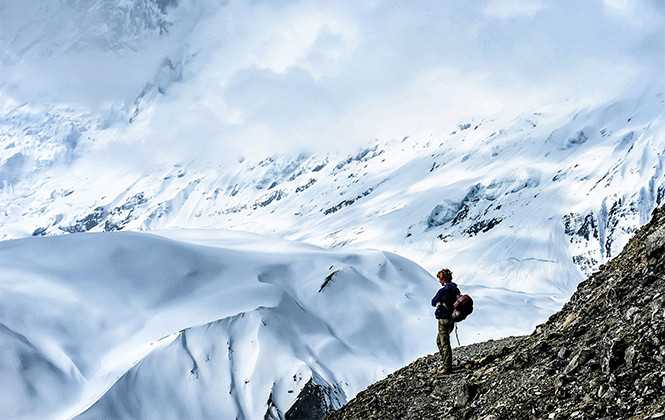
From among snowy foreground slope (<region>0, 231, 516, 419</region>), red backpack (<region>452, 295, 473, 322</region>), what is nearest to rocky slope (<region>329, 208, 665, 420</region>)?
red backpack (<region>452, 295, 473, 322</region>)

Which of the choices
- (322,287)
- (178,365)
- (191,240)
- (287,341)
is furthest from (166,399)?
(191,240)

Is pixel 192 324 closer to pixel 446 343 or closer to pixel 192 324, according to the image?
pixel 192 324

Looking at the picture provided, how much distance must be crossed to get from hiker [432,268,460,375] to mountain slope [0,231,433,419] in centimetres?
11236

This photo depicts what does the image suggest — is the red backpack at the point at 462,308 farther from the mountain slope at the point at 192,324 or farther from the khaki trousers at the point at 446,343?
the mountain slope at the point at 192,324

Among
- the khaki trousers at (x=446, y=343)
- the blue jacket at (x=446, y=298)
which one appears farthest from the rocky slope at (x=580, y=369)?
the blue jacket at (x=446, y=298)

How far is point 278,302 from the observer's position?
153375mm

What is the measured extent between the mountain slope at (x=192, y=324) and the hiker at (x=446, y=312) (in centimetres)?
11236

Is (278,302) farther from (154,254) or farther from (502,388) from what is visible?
(502,388)

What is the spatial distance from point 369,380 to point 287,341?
53.4 ft

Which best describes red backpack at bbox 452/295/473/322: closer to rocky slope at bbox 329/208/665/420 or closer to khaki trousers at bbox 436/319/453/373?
khaki trousers at bbox 436/319/453/373

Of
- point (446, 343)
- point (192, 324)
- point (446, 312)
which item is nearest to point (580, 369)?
point (446, 343)

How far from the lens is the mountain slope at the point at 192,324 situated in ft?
429

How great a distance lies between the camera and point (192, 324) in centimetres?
14425

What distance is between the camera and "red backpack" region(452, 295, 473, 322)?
1806 cm
